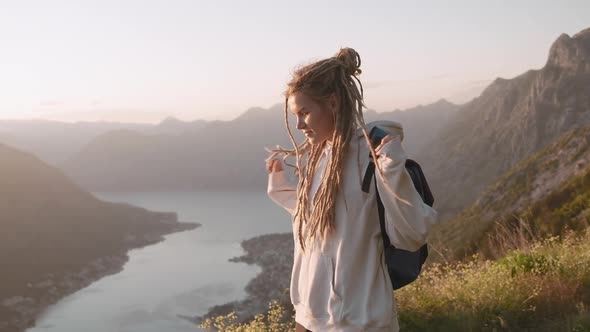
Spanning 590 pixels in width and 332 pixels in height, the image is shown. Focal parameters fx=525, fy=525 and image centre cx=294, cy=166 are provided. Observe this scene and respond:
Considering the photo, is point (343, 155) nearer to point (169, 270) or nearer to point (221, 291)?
point (221, 291)

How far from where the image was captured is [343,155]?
6.66 feet

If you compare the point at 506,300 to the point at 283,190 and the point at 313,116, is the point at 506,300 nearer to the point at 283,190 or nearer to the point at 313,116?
the point at 283,190

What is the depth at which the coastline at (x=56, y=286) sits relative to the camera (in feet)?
191

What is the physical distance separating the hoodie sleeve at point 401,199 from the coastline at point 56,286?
6347cm

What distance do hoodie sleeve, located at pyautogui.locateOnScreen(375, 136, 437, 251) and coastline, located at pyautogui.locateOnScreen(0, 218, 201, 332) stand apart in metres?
63.5

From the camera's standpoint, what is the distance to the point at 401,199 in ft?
5.66

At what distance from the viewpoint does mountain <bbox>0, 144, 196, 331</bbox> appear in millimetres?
67625

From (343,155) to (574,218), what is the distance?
8.88 meters

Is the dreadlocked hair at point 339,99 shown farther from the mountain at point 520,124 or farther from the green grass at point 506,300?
the mountain at point 520,124

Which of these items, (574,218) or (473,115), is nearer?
(574,218)

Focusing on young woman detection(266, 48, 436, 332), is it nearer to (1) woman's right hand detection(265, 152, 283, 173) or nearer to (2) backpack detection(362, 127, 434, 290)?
(2) backpack detection(362, 127, 434, 290)

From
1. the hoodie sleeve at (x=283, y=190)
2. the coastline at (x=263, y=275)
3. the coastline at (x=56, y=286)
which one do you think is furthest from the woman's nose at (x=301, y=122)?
the coastline at (x=56, y=286)

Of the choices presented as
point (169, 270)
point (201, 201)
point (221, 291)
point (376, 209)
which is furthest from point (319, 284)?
point (201, 201)

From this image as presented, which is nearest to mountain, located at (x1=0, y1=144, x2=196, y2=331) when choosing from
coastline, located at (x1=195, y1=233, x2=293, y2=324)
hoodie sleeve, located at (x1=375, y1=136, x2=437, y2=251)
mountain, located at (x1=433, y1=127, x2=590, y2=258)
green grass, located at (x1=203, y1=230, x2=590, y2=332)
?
coastline, located at (x1=195, y1=233, x2=293, y2=324)
